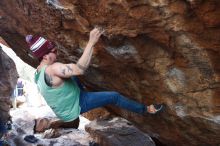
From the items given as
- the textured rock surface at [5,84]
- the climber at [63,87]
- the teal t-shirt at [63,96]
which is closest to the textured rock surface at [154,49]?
the climber at [63,87]

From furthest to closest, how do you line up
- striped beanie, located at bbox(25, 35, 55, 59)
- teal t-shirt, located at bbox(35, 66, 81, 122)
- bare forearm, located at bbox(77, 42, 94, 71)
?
1. teal t-shirt, located at bbox(35, 66, 81, 122)
2. striped beanie, located at bbox(25, 35, 55, 59)
3. bare forearm, located at bbox(77, 42, 94, 71)

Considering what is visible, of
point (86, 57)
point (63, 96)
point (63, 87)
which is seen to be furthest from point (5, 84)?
point (86, 57)

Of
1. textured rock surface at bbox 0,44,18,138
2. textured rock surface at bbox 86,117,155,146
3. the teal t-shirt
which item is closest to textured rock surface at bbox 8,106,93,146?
textured rock surface at bbox 86,117,155,146

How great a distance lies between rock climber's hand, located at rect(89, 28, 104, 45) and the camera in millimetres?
5016

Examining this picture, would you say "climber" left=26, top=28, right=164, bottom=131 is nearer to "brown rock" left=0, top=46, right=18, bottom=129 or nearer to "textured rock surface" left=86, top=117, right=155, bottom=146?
"textured rock surface" left=86, top=117, right=155, bottom=146

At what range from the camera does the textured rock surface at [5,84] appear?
960cm

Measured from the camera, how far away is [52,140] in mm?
10609

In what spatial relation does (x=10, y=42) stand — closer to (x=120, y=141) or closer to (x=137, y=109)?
(x=120, y=141)

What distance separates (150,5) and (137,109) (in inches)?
70.8

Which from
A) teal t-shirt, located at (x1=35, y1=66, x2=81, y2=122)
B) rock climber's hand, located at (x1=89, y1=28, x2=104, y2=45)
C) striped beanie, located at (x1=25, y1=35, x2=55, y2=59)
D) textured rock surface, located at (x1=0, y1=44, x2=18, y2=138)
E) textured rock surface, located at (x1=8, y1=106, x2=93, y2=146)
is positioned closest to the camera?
rock climber's hand, located at (x1=89, y1=28, x2=104, y2=45)

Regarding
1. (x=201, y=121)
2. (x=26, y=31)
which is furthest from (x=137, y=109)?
(x=26, y=31)

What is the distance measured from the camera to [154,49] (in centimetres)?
536

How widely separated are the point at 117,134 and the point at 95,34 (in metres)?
5.34

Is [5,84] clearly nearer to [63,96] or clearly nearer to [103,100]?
[63,96]
